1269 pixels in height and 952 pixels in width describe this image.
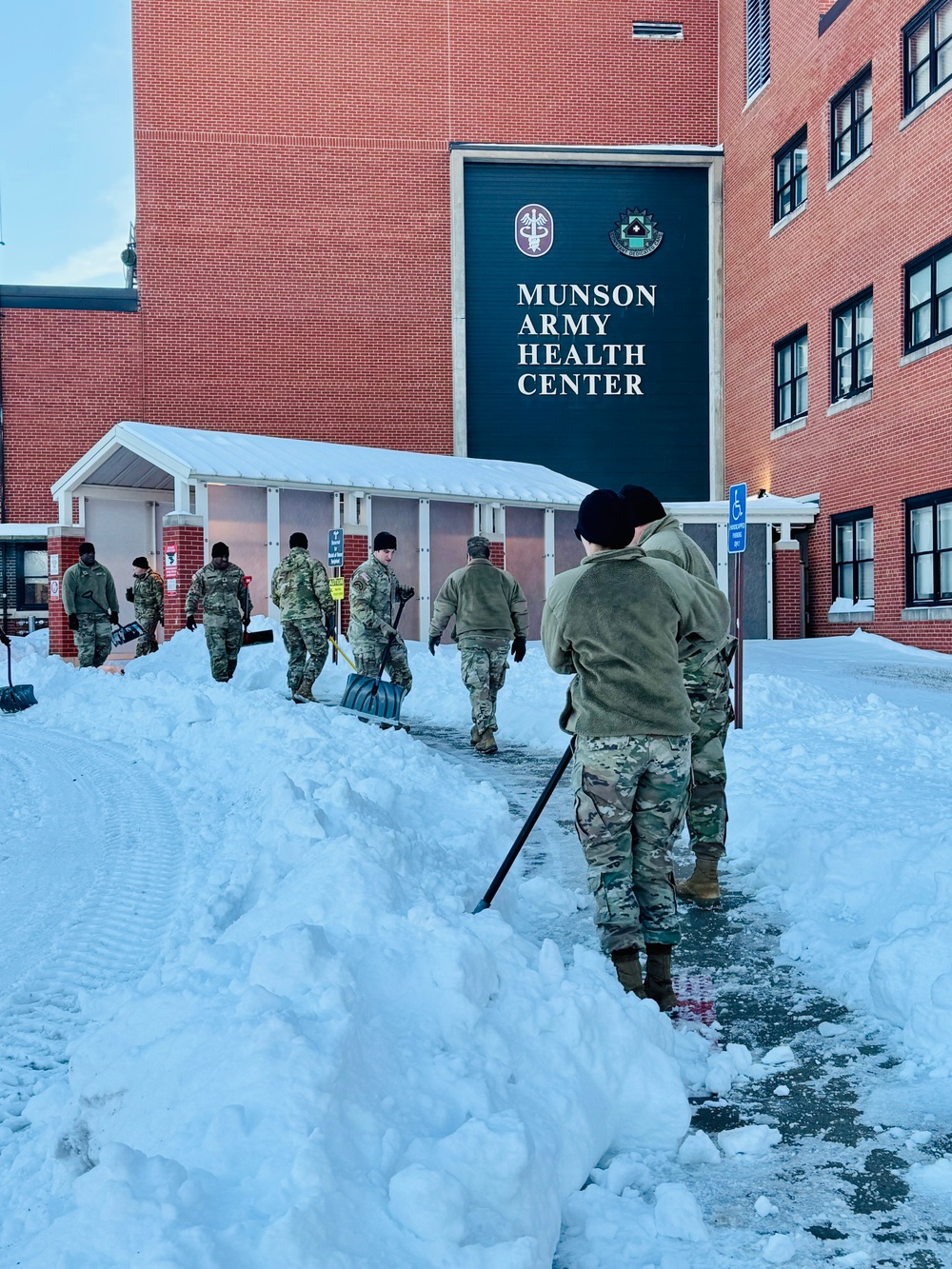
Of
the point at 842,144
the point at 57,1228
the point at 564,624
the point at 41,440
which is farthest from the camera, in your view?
the point at 41,440

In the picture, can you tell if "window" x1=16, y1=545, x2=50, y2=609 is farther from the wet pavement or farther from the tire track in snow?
the wet pavement

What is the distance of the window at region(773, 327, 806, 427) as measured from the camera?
974 inches

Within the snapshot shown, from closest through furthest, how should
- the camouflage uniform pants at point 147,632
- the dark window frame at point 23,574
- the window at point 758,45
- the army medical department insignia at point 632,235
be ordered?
the camouflage uniform pants at point 147,632
the dark window frame at point 23,574
the window at point 758,45
the army medical department insignia at point 632,235

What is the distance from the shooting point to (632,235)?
29219 mm

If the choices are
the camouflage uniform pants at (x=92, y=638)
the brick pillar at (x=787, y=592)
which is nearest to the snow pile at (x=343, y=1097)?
the camouflage uniform pants at (x=92, y=638)

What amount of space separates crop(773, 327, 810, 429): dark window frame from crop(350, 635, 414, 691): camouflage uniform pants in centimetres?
1460

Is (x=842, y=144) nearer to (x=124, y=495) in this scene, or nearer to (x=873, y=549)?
(x=873, y=549)

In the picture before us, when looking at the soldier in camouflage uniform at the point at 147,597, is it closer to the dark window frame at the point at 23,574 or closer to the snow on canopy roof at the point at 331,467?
the snow on canopy roof at the point at 331,467

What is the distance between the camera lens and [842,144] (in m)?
22.6

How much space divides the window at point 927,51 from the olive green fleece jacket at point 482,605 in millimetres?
13019

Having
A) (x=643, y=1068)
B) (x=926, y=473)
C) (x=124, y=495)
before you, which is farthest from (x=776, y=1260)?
(x=124, y=495)

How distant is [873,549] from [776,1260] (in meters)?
19.8

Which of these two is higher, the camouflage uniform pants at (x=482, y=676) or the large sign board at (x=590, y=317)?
the large sign board at (x=590, y=317)

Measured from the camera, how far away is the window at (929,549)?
62.0ft
